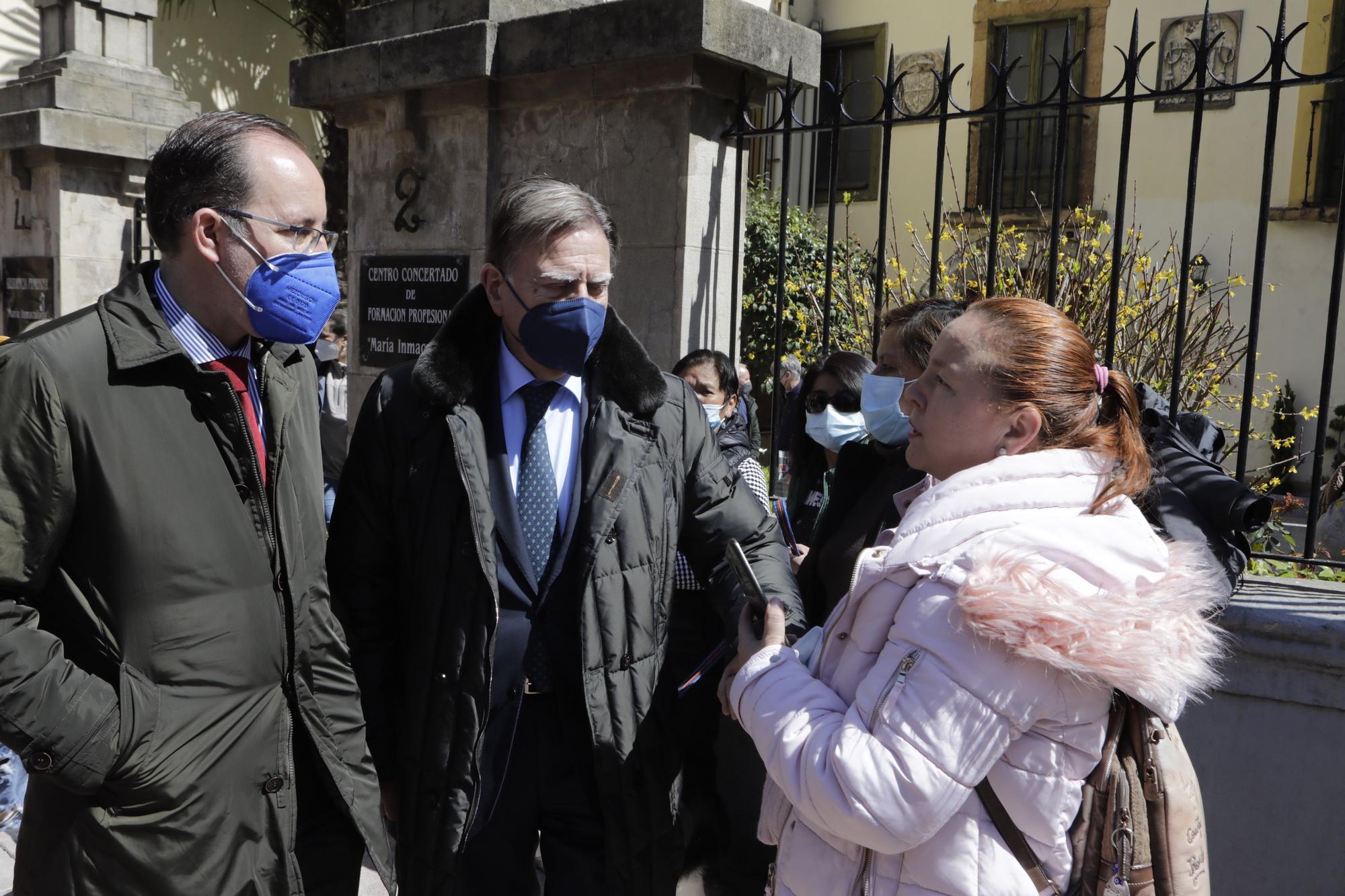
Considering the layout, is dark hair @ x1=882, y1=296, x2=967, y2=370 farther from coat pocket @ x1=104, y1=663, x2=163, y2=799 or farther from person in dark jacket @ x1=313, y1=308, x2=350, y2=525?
person in dark jacket @ x1=313, y1=308, x2=350, y2=525

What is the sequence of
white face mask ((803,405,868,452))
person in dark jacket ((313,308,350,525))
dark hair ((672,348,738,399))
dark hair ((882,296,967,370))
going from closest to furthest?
dark hair ((882,296,967,370)) < white face mask ((803,405,868,452)) < dark hair ((672,348,738,399)) < person in dark jacket ((313,308,350,525))

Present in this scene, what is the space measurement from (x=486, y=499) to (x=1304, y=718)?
2.50m

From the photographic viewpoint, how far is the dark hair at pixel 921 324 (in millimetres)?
2723

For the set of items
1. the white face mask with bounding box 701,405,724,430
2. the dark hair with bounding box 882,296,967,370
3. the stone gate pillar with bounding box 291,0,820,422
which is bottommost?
the white face mask with bounding box 701,405,724,430

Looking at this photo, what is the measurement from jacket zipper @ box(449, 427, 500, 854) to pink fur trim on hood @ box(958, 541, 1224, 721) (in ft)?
3.22

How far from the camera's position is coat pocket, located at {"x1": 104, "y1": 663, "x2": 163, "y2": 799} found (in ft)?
5.52

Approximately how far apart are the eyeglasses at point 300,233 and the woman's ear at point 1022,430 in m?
1.34

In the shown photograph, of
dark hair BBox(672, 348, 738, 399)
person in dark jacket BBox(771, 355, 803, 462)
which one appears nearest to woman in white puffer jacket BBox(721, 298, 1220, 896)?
person in dark jacket BBox(771, 355, 803, 462)

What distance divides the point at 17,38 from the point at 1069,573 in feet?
44.9

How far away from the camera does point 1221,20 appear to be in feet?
38.7

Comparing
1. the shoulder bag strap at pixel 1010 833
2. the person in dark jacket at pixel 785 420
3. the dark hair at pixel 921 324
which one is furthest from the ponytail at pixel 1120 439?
the person in dark jacket at pixel 785 420

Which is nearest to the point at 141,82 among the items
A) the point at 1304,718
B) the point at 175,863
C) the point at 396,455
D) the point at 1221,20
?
the point at 396,455

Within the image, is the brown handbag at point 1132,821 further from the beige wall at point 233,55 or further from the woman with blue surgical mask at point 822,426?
the beige wall at point 233,55

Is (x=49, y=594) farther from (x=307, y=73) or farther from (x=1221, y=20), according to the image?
(x=1221, y=20)
